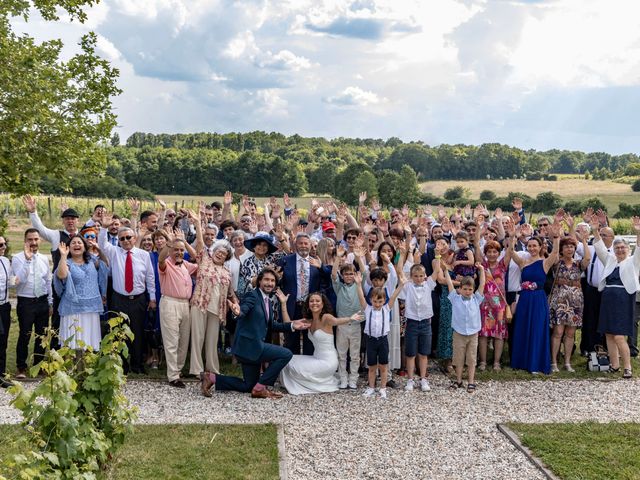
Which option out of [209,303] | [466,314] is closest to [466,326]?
[466,314]

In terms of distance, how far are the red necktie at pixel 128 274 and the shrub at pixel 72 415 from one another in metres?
3.77

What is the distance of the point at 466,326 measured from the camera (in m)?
10.2

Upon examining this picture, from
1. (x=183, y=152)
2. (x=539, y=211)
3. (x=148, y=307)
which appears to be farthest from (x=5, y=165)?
(x=183, y=152)

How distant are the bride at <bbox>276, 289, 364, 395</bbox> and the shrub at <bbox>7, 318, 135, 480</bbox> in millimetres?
3878

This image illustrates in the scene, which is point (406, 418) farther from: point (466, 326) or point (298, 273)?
point (298, 273)

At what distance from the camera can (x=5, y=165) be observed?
48.9ft

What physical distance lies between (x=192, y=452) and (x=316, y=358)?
294 cm

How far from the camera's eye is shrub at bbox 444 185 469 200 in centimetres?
5041

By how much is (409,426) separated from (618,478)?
2485 mm

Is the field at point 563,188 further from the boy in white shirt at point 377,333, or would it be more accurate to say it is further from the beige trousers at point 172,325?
the beige trousers at point 172,325

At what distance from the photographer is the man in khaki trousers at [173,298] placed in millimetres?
9945

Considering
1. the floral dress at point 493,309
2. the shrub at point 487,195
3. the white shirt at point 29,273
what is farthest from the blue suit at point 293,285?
the shrub at point 487,195

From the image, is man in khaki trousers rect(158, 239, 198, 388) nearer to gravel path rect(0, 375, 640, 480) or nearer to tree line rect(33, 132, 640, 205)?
gravel path rect(0, 375, 640, 480)

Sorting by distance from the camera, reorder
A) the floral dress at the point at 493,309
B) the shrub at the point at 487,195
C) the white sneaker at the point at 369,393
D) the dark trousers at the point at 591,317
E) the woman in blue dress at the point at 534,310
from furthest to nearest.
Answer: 1. the shrub at the point at 487,195
2. the dark trousers at the point at 591,317
3. the floral dress at the point at 493,309
4. the woman in blue dress at the point at 534,310
5. the white sneaker at the point at 369,393
